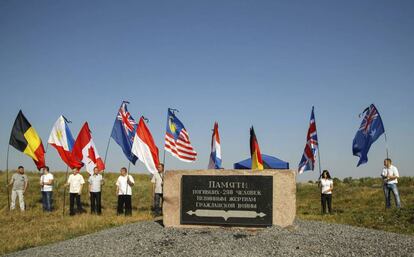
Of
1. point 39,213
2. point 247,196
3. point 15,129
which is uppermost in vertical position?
point 15,129

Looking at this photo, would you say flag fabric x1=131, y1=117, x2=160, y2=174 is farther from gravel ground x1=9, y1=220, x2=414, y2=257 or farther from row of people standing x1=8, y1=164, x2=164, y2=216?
gravel ground x1=9, y1=220, x2=414, y2=257

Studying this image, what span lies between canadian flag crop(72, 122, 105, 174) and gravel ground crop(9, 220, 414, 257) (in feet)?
23.6

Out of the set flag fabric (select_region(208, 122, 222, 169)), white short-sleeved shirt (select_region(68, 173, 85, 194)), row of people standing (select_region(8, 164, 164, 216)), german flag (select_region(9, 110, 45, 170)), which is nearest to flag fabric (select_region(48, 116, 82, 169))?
german flag (select_region(9, 110, 45, 170))

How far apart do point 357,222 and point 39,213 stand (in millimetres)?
11770

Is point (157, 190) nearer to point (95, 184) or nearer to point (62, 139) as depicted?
point (95, 184)

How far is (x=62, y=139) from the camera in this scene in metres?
17.5

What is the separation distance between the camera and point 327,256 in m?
7.62

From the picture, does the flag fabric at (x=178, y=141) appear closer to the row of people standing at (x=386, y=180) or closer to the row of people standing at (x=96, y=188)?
the row of people standing at (x=96, y=188)

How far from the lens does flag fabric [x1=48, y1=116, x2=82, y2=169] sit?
17.4m

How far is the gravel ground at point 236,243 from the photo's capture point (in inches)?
315

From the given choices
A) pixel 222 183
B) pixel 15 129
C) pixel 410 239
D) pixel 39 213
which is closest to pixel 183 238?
pixel 222 183

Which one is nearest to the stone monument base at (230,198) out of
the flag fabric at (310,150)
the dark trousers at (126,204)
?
the dark trousers at (126,204)

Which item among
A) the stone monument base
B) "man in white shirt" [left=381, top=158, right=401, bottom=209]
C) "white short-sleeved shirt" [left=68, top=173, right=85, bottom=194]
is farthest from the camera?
"white short-sleeved shirt" [left=68, top=173, right=85, bottom=194]

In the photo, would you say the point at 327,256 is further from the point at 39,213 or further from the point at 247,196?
the point at 39,213
